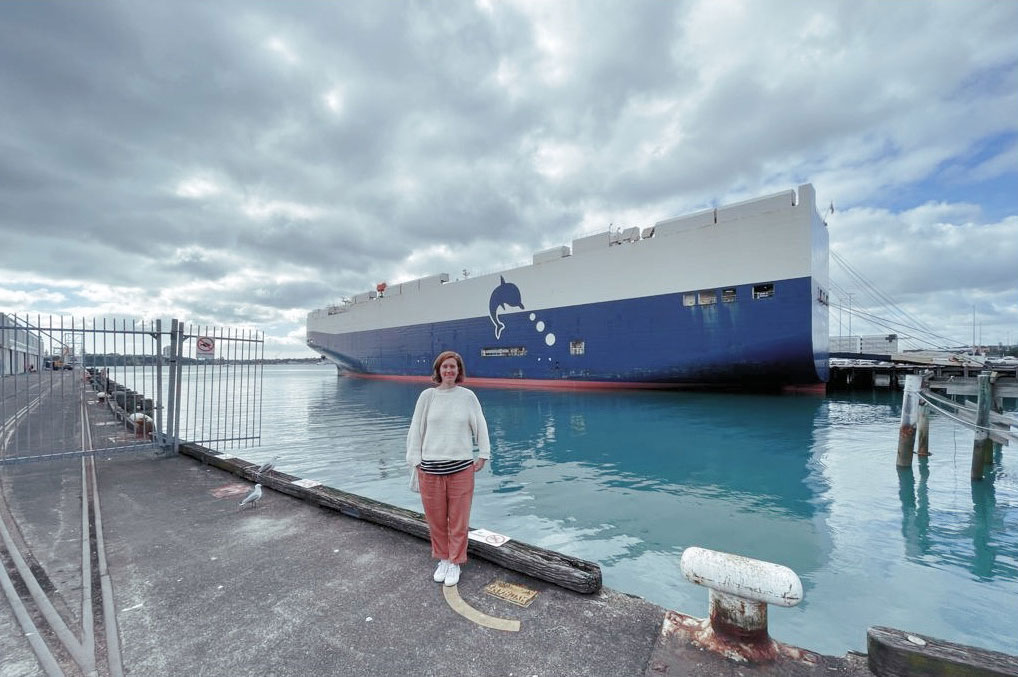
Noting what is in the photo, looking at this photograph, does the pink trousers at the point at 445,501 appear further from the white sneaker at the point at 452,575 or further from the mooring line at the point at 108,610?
the mooring line at the point at 108,610

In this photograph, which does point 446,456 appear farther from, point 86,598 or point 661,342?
point 661,342

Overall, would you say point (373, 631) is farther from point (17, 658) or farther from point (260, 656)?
point (17, 658)

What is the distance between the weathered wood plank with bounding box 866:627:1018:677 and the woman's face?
2.42 m

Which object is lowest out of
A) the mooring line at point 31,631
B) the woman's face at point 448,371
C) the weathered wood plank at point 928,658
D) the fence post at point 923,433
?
the fence post at point 923,433

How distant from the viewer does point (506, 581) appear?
9.01ft

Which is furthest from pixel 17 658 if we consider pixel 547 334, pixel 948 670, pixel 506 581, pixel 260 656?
pixel 547 334

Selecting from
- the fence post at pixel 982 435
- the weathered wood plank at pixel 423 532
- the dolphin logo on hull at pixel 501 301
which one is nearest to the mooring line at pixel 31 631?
the weathered wood plank at pixel 423 532

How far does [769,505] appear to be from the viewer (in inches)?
244

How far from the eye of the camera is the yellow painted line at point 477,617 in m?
2.29

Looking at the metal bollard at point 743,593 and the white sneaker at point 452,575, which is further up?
the metal bollard at point 743,593

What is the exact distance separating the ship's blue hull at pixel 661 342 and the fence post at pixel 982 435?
10.5 metres

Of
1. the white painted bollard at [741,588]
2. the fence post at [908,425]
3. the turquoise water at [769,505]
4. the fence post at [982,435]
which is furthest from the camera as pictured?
the fence post at [908,425]

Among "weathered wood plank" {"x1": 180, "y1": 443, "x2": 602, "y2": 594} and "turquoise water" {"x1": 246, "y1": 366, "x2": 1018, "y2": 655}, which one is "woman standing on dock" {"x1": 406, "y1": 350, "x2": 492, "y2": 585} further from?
"turquoise water" {"x1": 246, "y1": 366, "x2": 1018, "y2": 655}

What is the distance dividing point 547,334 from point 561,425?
39.9ft
